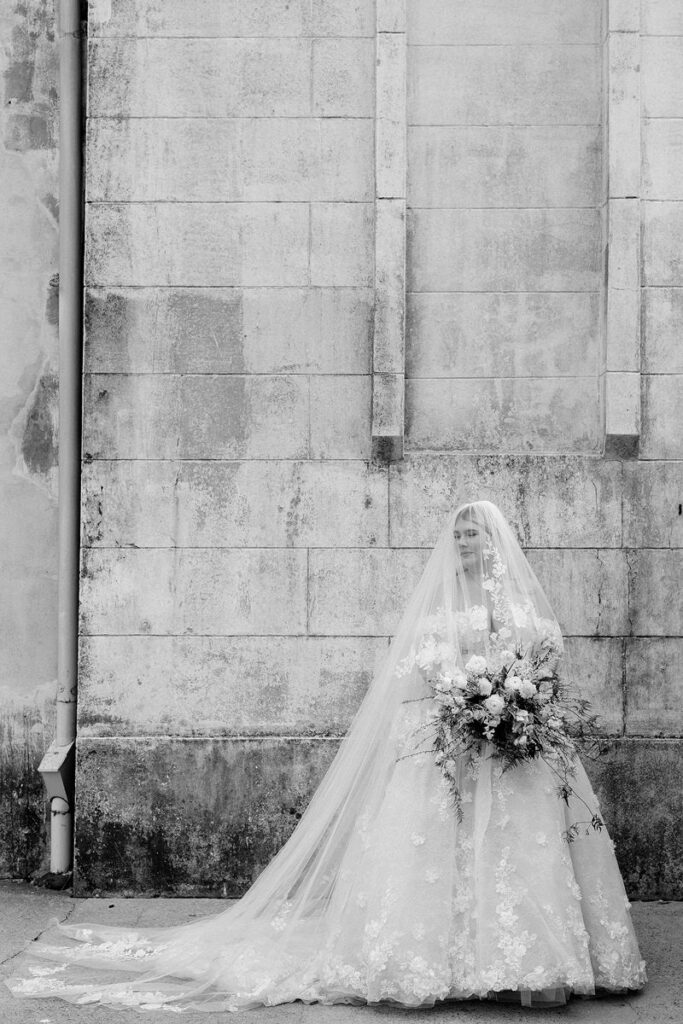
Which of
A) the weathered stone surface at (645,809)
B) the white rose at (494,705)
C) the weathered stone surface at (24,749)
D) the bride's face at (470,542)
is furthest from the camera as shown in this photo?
the weathered stone surface at (24,749)

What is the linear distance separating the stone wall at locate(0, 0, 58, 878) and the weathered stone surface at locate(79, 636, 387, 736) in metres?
0.64

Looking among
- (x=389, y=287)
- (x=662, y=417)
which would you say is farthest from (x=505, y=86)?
(x=662, y=417)

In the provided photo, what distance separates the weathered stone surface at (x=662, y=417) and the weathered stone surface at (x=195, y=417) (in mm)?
2034

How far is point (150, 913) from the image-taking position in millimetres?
6613

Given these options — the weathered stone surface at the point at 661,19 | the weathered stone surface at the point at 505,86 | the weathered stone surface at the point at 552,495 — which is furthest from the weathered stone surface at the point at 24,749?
the weathered stone surface at the point at 661,19

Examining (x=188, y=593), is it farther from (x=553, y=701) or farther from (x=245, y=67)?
(x=245, y=67)

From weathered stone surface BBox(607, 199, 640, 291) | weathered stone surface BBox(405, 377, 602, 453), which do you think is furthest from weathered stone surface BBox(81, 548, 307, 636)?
weathered stone surface BBox(607, 199, 640, 291)

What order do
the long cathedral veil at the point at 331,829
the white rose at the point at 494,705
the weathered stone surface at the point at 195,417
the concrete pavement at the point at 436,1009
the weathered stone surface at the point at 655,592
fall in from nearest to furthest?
the concrete pavement at the point at 436,1009 < the white rose at the point at 494,705 < the long cathedral veil at the point at 331,829 < the weathered stone surface at the point at 655,592 < the weathered stone surface at the point at 195,417

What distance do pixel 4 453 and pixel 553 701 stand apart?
13.0 ft

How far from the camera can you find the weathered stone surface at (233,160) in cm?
708

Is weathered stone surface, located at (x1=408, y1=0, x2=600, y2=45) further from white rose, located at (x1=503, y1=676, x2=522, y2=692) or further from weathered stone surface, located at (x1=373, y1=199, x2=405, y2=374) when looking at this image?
white rose, located at (x1=503, y1=676, x2=522, y2=692)

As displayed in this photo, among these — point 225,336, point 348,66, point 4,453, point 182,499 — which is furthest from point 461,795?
point 348,66

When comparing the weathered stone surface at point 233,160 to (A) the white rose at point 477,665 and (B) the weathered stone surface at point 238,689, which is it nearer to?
(B) the weathered stone surface at point 238,689

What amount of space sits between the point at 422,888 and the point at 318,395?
3048 mm
